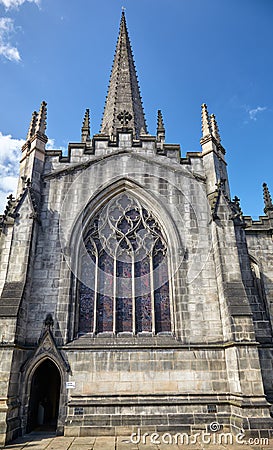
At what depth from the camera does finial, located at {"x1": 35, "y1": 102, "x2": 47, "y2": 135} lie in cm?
1198

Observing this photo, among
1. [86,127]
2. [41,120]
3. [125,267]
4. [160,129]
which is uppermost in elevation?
[86,127]

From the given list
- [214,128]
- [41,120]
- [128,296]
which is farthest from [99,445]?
[214,128]

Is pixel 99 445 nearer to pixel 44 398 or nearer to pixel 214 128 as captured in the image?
pixel 44 398

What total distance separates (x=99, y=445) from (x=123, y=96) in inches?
730

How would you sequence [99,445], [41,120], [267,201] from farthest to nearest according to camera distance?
[267,201] → [41,120] → [99,445]

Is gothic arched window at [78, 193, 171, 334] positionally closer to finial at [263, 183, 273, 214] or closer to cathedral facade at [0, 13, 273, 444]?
cathedral facade at [0, 13, 273, 444]

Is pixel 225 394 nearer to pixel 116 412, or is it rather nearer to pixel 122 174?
pixel 116 412

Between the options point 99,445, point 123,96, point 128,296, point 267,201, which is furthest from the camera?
point 123,96

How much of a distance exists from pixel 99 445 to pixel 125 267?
16.0 feet

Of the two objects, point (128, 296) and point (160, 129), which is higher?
point (160, 129)

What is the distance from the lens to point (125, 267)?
10398mm

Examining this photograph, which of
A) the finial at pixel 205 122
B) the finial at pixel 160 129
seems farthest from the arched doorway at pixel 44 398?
the finial at pixel 160 129

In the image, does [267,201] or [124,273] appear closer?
[124,273]

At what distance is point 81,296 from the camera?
996cm
